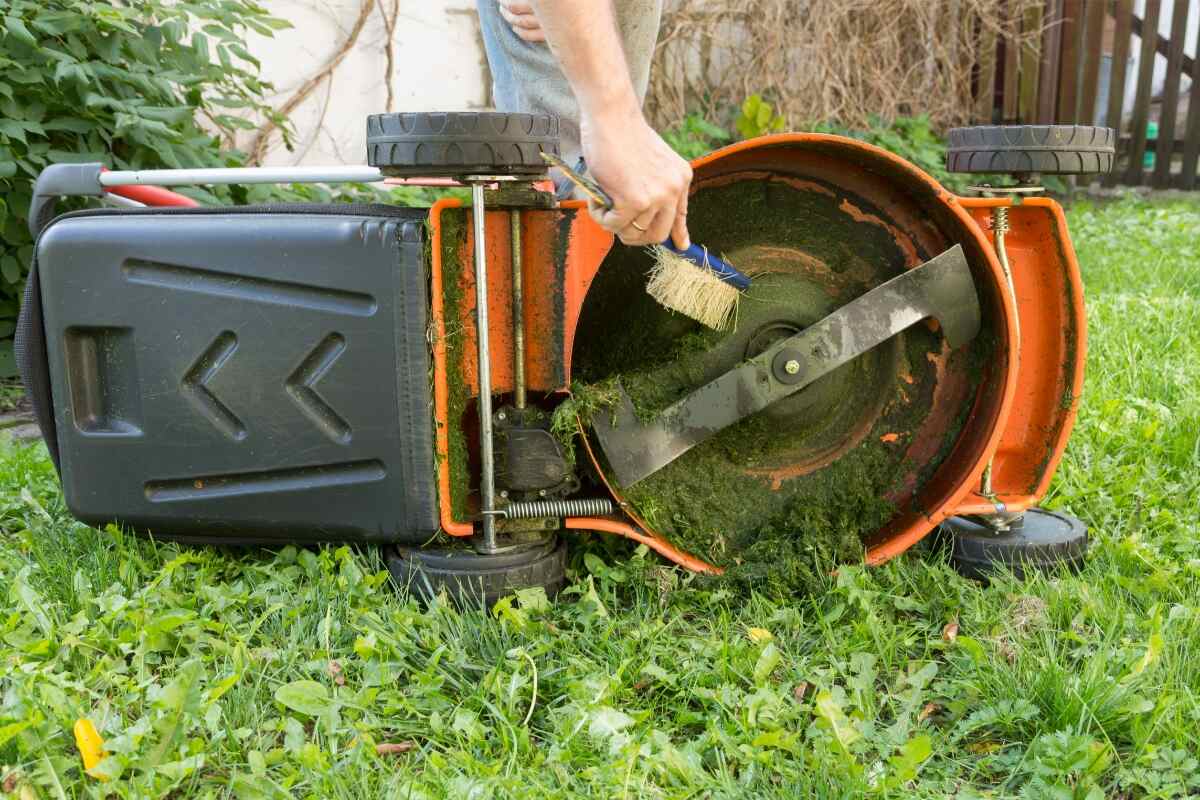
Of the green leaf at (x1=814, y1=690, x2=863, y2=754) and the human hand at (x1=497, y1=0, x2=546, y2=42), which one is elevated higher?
the human hand at (x1=497, y1=0, x2=546, y2=42)

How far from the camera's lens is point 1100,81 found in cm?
756

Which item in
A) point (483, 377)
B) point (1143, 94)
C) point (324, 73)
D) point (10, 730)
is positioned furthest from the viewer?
point (1143, 94)

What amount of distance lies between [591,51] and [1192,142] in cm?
679

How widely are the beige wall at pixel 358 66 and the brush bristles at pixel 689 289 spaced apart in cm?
361

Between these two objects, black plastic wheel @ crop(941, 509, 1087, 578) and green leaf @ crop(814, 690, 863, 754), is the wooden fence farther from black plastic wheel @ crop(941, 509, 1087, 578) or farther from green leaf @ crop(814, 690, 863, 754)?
green leaf @ crop(814, 690, 863, 754)

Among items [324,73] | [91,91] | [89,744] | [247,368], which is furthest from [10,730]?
[324,73]

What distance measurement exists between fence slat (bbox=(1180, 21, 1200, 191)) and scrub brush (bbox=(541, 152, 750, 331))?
6215 millimetres

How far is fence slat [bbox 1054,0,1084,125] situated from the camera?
281 inches

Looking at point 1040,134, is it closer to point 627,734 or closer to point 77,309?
point 627,734

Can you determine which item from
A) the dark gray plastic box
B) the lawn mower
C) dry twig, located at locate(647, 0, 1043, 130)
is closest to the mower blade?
the lawn mower

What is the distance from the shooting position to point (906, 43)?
721 centimetres

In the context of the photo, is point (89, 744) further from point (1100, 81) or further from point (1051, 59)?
point (1100, 81)

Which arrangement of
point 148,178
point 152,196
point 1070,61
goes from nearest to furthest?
point 148,178 → point 152,196 → point 1070,61

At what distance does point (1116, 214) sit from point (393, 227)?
5.76 m
